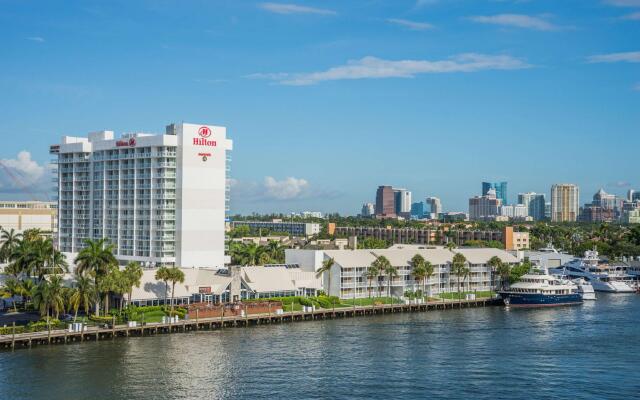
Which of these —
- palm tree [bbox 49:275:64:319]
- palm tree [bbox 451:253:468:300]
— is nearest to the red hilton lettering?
palm tree [bbox 451:253:468:300]

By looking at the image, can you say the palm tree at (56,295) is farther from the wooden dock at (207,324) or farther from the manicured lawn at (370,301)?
the manicured lawn at (370,301)

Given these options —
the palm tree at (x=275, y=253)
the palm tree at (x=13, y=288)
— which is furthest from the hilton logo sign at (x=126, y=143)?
the palm tree at (x=13, y=288)

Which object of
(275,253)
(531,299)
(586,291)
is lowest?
(531,299)

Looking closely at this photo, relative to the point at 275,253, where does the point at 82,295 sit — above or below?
below

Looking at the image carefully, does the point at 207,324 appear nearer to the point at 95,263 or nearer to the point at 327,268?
the point at 95,263

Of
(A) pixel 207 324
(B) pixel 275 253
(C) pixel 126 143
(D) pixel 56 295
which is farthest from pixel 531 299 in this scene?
(D) pixel 56 295

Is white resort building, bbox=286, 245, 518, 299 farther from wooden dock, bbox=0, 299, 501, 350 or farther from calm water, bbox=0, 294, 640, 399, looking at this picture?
calm water, bbox=0, 294, 640, 399
